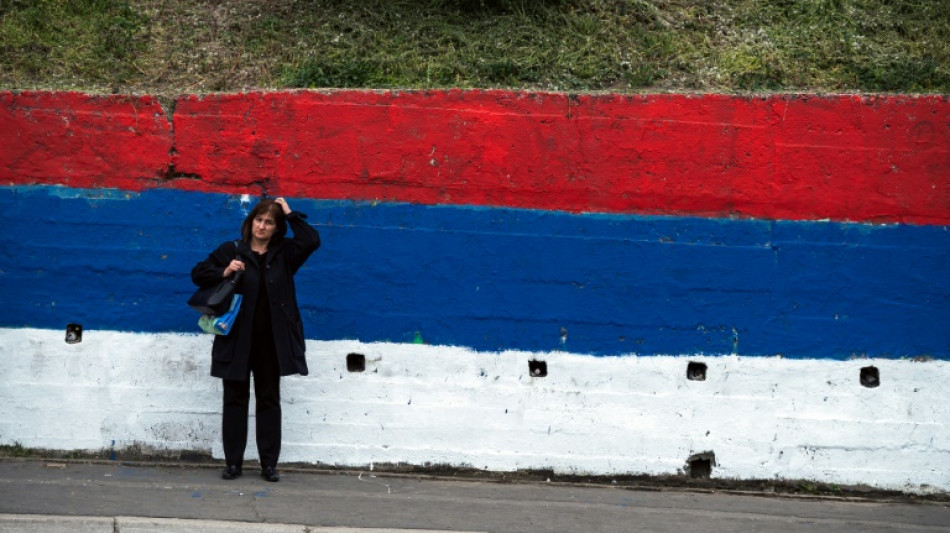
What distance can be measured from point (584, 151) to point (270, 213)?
6.40 feet

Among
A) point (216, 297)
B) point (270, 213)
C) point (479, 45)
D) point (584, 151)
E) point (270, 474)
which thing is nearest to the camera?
point (216, 297)

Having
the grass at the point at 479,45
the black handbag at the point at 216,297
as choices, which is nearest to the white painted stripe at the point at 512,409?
the black handbag at the point at 216,297

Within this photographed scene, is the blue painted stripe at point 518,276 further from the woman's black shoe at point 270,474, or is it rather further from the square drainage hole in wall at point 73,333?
the woman's black shoe at point 270,474

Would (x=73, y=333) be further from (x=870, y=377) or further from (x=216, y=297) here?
(x=870, y=377)

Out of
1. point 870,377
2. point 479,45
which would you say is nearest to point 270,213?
point 479,45

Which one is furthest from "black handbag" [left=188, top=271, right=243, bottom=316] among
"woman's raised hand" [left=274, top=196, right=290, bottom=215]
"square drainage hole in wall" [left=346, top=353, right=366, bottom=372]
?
"square drainage hole in wall" [left=346, top=353, right=366, bottom=372]

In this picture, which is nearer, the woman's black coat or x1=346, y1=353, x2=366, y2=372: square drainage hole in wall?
the woman's black coat

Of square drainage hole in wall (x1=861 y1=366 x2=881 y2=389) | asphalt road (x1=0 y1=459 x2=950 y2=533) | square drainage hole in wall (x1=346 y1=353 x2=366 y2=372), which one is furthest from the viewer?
square drainage hole in wall (x1=346 y1=353 x2=366 y2=372)

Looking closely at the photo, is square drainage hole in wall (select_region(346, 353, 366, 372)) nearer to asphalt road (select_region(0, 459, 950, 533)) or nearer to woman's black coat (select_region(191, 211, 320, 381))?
woman's black coat (select_region(191, 211, 320, 381))

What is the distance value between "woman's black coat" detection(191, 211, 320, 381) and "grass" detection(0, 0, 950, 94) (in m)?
1.39

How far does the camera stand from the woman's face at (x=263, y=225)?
6883mm

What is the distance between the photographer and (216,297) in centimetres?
668

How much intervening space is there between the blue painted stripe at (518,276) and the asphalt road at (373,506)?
90cm

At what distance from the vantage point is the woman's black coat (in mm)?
6844
